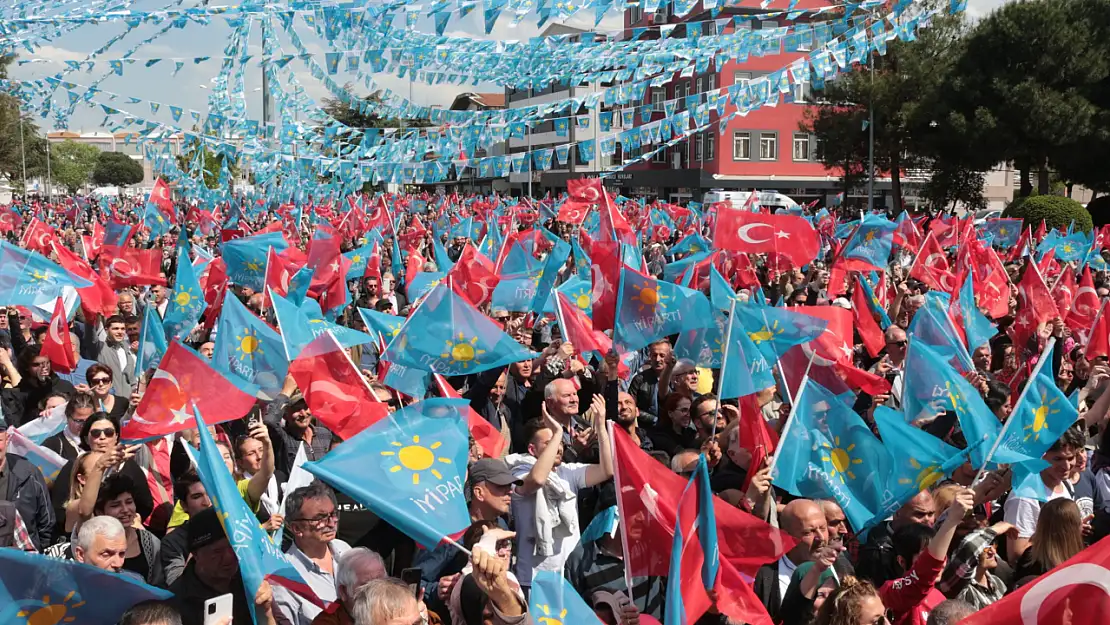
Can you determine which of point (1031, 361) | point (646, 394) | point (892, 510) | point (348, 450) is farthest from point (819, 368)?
point (348, 450)

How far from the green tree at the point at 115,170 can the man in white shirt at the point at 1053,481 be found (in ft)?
449

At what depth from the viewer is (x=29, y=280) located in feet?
36.0

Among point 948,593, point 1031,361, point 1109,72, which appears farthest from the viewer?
point 1109,72

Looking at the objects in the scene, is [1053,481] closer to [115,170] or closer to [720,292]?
[720,292]

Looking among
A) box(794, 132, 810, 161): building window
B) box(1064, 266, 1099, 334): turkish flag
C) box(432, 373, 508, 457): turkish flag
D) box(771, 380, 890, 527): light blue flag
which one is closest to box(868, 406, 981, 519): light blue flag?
box(771, 380, 890, 527): light blue flag

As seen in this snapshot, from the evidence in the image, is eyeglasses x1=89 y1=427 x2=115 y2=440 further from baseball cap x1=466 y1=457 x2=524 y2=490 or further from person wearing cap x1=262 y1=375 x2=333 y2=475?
baseball cap x1=466 y1=457 x2=524 y2=490

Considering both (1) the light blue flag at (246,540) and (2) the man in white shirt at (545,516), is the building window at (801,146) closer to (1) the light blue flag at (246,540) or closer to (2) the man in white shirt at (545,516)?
(2) the man in white shirt at (545,516)

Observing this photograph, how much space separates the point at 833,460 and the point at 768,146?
2108 inches

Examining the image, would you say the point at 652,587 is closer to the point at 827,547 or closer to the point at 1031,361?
the point at 827,547

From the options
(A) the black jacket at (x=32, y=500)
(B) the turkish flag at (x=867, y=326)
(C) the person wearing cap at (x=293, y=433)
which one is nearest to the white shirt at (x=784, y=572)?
(C) the person wearing cap at (x=293, y=433)

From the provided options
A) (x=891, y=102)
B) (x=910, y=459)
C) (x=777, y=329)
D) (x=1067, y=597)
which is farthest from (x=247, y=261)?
(x=891, y=102)

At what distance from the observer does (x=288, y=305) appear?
8.96 metres

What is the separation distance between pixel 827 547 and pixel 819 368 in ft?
12.8

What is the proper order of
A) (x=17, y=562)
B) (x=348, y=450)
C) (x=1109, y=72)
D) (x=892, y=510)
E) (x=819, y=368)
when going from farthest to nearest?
(x=1109, y=72)
(x=819, y=368)
(x=892, y=510)
(x=348, y=450)
(x=17, y=562)
